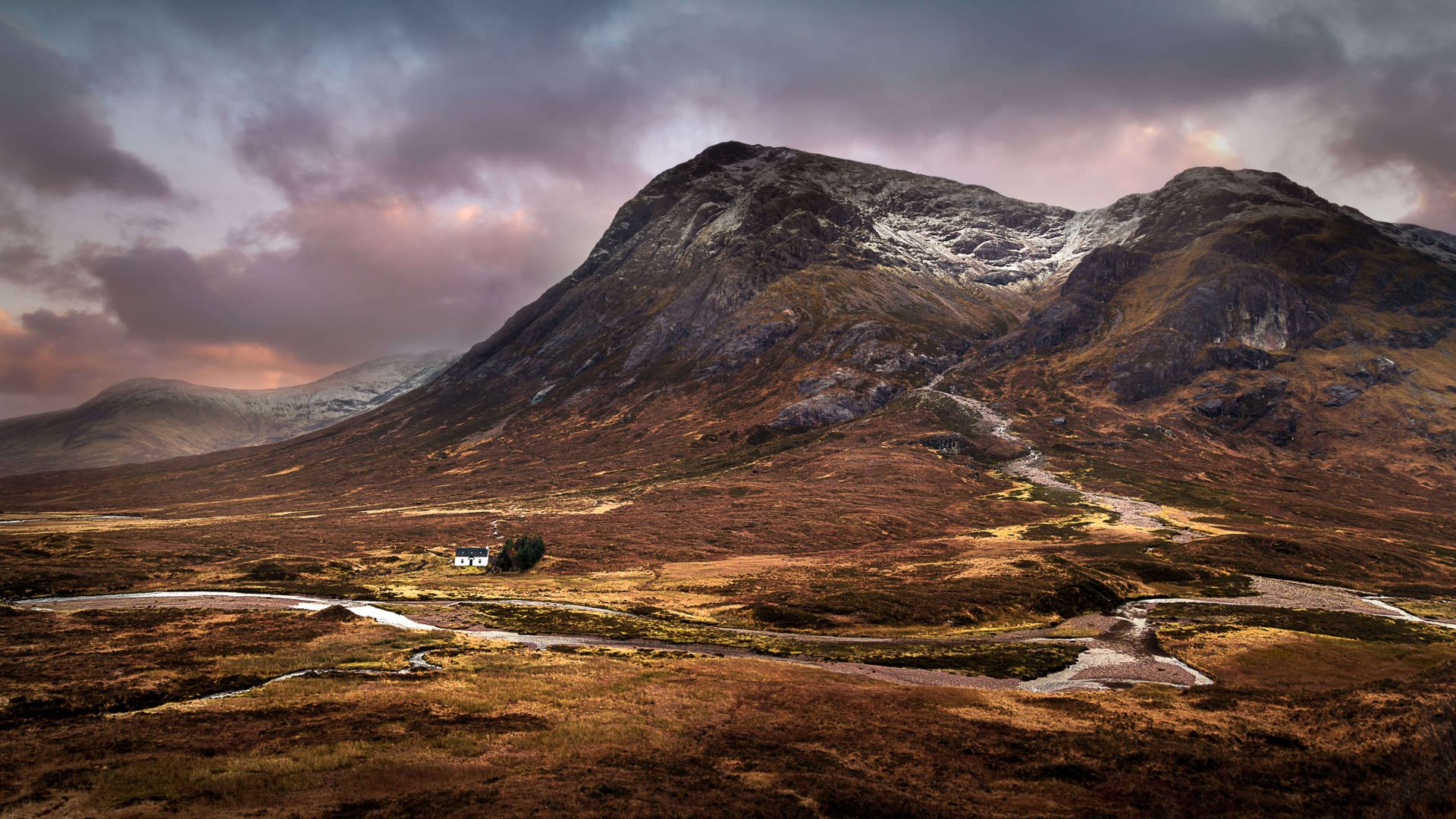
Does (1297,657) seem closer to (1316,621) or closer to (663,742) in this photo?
(1316,621)

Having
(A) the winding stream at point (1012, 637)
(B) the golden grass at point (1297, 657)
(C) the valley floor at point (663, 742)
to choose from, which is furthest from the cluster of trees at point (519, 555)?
(B) the golden grass at point (1297, 657)

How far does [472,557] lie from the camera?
465 feet

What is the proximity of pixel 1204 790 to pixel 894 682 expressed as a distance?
93.9 ft

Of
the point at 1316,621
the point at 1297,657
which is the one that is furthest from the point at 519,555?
the point at 1316,621

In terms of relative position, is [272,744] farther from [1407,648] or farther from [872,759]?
[1407,648]

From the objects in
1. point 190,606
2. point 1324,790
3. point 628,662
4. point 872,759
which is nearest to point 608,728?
point 872,759

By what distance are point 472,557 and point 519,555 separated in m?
11.9

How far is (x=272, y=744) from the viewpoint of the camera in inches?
1480

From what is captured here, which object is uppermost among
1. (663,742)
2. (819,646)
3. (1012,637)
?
(663,742)

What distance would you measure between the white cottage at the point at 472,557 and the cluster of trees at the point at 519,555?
86.6 inches

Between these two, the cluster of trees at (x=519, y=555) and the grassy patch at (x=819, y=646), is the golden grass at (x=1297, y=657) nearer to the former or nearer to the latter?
the grassy patch at (x=819, y=646)

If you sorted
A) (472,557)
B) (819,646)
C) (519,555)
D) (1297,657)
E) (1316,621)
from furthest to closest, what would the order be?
(472,557), (519,555), (1316,621), (819,646), (1297,657)

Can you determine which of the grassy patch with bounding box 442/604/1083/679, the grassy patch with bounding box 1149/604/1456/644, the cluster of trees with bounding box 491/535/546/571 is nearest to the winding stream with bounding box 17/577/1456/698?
the grassy patch with bounding box 442/604/1083/679

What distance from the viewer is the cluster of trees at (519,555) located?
138125 millimetres
